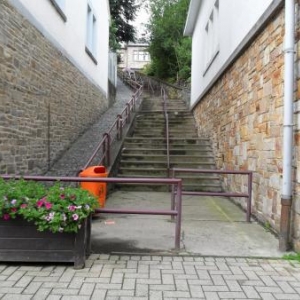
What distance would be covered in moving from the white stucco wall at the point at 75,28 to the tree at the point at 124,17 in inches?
589

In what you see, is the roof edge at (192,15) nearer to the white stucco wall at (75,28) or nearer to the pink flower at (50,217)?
the white stucco wall at (75,28)

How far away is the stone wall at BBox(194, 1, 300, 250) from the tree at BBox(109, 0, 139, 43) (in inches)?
1023

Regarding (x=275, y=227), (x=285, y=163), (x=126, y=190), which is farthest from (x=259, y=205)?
(x=126, y=190)

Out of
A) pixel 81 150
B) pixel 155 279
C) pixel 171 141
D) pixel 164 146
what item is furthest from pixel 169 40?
pixel 155 279

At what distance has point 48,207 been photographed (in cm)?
418

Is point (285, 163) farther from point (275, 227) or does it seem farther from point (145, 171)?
point (145, 171)

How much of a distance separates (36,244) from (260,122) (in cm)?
418

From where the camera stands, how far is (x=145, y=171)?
1101 cm

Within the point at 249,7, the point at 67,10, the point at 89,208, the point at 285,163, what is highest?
the point at 67,10

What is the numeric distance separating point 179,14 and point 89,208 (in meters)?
33.1

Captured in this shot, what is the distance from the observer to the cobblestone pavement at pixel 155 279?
3613 millimetres

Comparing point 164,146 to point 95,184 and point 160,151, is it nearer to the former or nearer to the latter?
point 160,151

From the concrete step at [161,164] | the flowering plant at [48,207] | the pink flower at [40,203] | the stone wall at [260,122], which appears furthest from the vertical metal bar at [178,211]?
the concrete step at [161,164]

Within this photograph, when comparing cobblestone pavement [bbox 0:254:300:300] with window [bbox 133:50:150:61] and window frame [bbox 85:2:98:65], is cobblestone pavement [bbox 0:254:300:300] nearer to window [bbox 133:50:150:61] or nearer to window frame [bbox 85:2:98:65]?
window frame [bbox 85:2:98:65]
